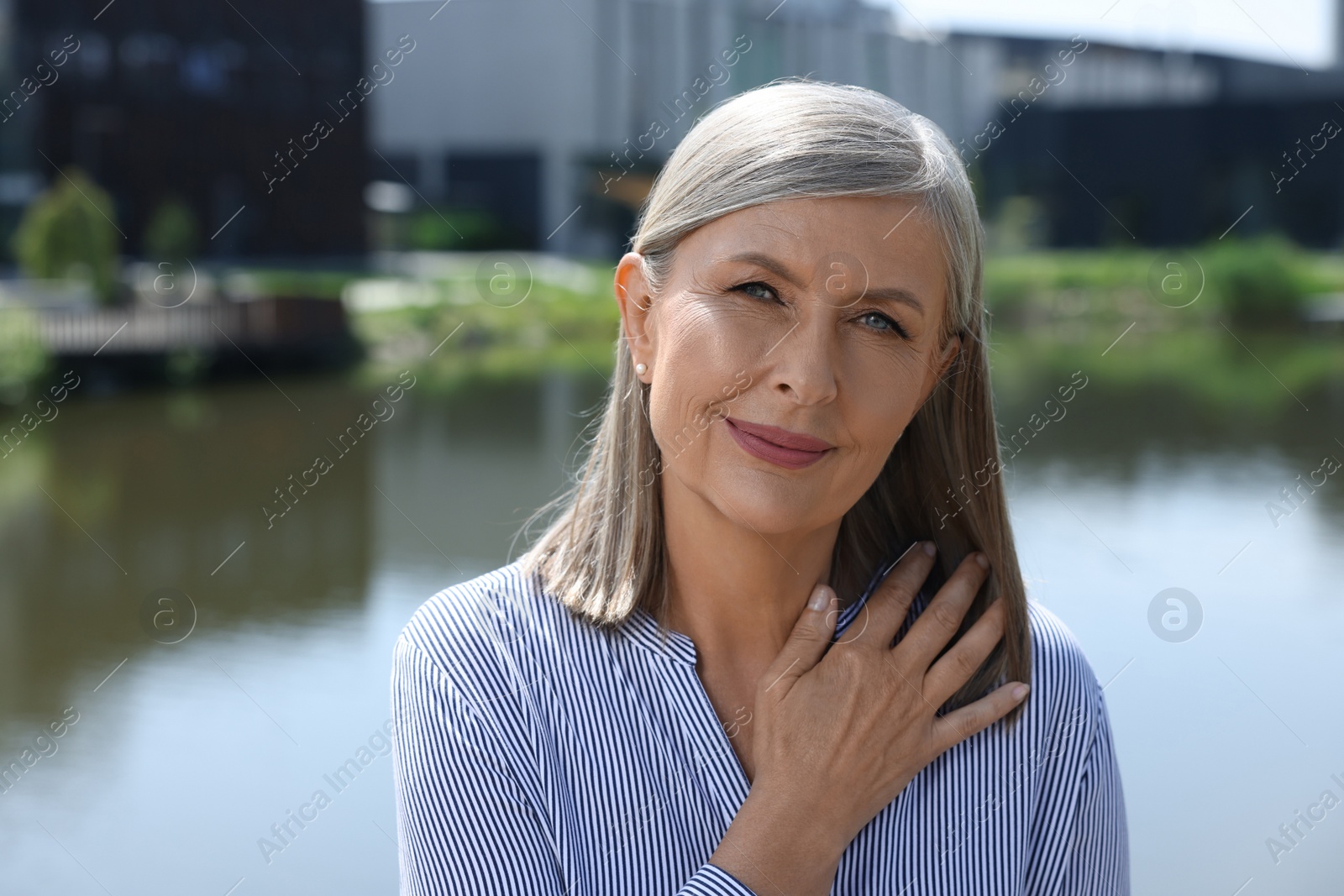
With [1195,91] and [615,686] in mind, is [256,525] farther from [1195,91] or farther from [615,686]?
[1195,91]

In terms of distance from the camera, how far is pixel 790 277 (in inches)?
42.4

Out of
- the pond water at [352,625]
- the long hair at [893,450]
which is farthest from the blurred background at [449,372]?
the long hair at [893,450]

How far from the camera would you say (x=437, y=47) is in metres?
29.8

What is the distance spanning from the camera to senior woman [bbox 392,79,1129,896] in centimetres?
107

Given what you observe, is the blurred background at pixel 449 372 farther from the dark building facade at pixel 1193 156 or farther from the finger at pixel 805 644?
the finger at pixel 805 644

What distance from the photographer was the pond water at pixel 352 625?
457 centimetres

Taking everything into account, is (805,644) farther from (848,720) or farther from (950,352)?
(950,352)

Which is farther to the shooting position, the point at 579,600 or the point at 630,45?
the point at 630,45

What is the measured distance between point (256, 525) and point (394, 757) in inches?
318

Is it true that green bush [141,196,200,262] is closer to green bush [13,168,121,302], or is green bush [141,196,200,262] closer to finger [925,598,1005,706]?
green bush [13,168,121,302]

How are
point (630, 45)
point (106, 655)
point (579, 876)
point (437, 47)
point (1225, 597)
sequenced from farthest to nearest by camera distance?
point (437, 47)
point (630, 45)
point (1225, 597)
point (106, 655)
point (579, 876)

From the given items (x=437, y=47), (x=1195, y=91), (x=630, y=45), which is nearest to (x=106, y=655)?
(x=630, y=45)

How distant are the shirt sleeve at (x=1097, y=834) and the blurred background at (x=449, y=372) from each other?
3479 millimetres

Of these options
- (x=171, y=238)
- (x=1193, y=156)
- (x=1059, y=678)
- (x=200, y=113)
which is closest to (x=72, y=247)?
(x=171, y=238)
